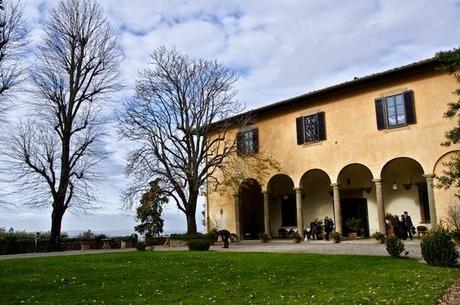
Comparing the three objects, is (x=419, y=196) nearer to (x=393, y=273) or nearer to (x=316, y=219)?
(x=316, y=219)

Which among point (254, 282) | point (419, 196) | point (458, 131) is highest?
point (458, 131)

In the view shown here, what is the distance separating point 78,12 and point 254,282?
25139 millimetres

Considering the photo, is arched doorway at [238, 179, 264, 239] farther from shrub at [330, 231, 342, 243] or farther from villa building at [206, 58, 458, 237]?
shrub at [330, 231, 342, 243]

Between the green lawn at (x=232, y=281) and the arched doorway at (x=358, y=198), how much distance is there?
39.2 ft

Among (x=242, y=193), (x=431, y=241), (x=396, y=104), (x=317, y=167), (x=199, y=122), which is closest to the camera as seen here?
(x=431, y=241)

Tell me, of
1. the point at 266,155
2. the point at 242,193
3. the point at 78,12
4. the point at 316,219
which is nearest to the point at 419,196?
the point at 316,219

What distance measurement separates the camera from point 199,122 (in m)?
29.2

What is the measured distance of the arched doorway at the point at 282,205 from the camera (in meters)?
31.9

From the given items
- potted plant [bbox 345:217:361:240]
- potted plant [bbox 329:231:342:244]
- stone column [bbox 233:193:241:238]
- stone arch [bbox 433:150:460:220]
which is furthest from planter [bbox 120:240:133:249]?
stone arch [bbox 433:150:460:220]

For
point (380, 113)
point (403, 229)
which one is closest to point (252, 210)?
point (403, 229)

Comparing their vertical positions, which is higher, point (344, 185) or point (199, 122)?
point (199, 122)

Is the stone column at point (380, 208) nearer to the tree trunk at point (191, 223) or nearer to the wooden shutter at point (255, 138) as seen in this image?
the wooden shutter at point (255, 138)

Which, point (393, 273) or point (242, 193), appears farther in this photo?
point (242, 193)

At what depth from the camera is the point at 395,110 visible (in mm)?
24172
